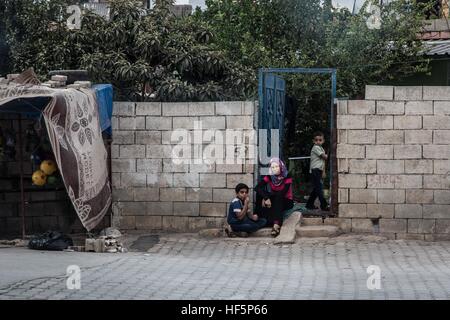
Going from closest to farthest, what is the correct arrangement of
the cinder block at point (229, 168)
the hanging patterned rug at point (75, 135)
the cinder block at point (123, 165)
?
the hanging patterned rug at point (75, 135), the cinder block at point (229, 168), the cinder block at point (123, 165)

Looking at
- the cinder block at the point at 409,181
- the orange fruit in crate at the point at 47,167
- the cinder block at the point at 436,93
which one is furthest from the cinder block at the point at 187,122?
the cinder block at the point at 436,93

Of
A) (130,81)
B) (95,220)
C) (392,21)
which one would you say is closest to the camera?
(95,220)

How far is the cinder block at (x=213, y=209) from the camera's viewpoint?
1284cm

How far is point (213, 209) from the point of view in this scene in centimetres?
1286

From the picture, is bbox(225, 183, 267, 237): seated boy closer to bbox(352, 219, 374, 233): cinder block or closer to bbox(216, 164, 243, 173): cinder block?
bbox(216, 164, 243, 173): cinder block

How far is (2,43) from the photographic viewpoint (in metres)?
15.1

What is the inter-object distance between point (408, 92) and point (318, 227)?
2.42m

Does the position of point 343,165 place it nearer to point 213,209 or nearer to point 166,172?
point 213,209

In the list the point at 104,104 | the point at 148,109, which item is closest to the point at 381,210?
the point at 148,109

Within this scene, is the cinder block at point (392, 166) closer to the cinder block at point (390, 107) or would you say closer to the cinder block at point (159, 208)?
the cinder block at point (390, 107)

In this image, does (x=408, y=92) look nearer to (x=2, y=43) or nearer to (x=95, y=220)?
(x=95, y=220)

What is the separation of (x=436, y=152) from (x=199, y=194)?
11.9 feet

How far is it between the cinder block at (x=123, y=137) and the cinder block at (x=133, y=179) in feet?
1.68
